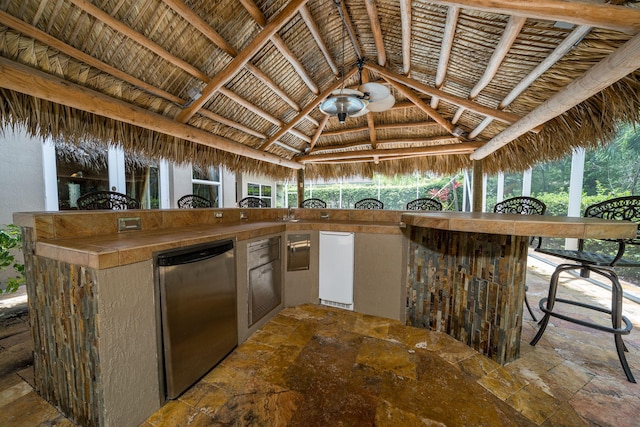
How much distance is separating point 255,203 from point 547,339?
458 cm

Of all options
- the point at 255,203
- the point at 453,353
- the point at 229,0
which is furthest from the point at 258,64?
the point at 453,353

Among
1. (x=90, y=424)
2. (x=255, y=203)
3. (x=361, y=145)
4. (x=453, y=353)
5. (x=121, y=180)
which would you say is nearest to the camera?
(x=90, y=424)

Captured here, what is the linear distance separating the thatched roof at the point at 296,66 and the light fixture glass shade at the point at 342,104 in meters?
0.87

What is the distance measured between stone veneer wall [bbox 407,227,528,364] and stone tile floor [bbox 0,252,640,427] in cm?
13

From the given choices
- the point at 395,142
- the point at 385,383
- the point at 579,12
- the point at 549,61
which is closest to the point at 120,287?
the point at 385,383

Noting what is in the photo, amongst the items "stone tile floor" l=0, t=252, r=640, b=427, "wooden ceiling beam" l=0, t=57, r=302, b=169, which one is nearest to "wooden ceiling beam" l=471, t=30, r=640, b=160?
"stone tile floor" l=0, t=252, r=640, b=427

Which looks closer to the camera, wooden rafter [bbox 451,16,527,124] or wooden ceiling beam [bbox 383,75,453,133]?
wooden rafter [bbox 451,16,527,124]

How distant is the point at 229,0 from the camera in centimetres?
223

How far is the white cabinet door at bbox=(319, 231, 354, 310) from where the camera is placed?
2.45 m

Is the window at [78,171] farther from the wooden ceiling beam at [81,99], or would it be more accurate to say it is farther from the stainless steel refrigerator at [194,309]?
the stainless steel refrigerator at [194,309]

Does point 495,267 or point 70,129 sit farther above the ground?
point 70,129

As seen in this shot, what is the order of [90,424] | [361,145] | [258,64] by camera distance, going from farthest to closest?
[361,145]
[258,64]
[90,424]

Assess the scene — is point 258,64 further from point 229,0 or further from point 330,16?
point 330,16

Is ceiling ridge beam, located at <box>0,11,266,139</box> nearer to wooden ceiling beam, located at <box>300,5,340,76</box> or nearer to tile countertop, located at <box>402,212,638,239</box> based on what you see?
wooden ceiling beam, located at <box>300,5,340,76</box>
